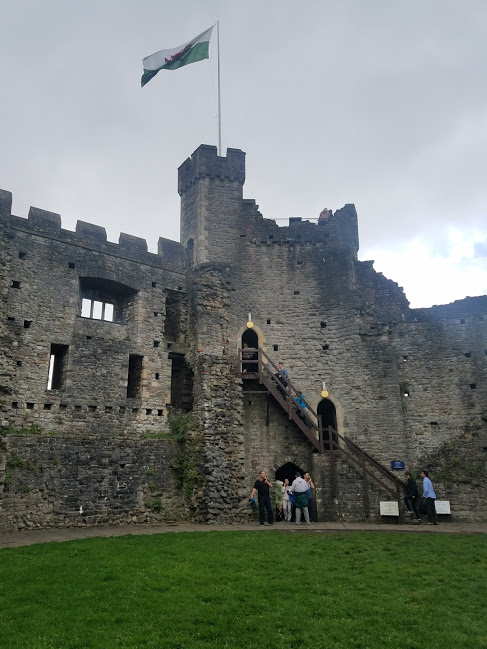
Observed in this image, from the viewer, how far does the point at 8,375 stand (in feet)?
50.6

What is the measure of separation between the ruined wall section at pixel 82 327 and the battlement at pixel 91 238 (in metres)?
0.04

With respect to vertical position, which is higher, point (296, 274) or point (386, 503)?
point (296, 274)

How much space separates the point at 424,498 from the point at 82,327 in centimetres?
1231

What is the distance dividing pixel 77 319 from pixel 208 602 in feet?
39.0

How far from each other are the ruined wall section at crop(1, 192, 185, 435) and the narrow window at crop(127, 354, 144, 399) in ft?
0.23

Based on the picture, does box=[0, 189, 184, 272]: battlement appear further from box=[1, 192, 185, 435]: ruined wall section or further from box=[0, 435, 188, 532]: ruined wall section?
box=[0, 435, 188, 532]: ruined wall section

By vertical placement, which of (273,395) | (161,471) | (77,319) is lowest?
(161,471)

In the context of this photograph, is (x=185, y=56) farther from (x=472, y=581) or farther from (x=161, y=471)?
(x=472, y=581)

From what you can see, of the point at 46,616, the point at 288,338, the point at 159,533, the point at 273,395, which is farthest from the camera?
the point at 288,338

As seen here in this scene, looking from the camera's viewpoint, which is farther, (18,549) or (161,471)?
(161,471)

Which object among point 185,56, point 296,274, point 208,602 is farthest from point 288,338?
point 208,602

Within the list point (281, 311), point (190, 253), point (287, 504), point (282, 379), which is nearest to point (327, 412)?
point (282, 379)

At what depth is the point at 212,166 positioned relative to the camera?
71.7 feet

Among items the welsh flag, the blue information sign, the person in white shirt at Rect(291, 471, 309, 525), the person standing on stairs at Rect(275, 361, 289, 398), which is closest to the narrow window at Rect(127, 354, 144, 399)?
the person standing on stairs at Rect(275, 361, 289, 398)
